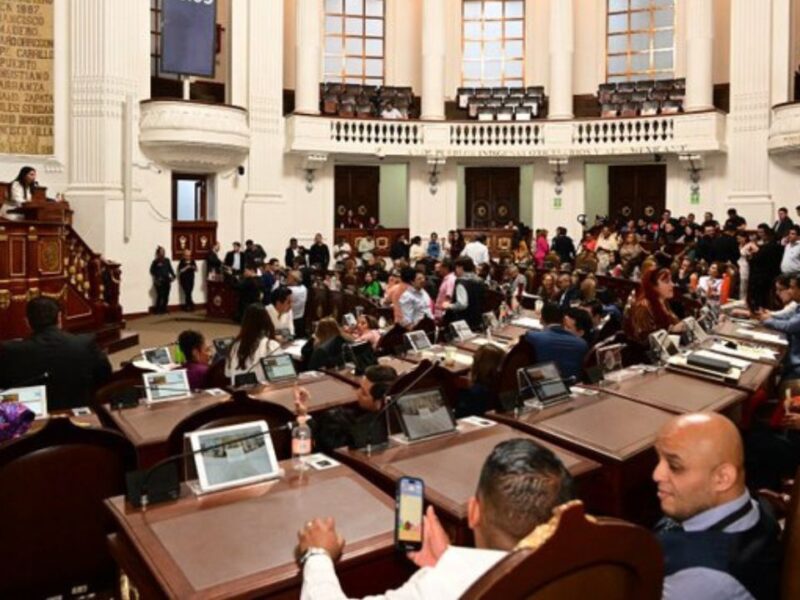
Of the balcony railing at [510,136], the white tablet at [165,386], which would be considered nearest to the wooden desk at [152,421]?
the white tablet at [165,386]

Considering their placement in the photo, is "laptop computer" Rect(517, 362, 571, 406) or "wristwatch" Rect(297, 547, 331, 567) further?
"laptop computer" Rect(517, 362, 571, 406)

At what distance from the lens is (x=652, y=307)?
688 cm

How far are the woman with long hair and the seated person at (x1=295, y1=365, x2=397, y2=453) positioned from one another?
A: 3310mm

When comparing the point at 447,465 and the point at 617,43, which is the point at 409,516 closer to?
the point at 447,465

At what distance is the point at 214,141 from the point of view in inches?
608

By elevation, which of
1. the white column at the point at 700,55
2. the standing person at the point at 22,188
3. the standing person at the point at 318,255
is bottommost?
the standing person at the point at 318,255

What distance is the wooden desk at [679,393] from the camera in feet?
13.6

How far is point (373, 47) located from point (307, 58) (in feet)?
8.42

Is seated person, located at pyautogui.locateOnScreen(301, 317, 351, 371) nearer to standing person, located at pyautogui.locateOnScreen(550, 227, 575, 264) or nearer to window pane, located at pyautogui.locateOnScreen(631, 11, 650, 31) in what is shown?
standing person, located at pyautogui.locateOnScreen(550, 227, 575, 264)

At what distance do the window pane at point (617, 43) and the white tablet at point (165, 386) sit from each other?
17.6m

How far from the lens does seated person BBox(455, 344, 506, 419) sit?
5062 millimetres

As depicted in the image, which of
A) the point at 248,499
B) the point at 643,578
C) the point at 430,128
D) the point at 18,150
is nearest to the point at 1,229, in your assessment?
the point at 18,150

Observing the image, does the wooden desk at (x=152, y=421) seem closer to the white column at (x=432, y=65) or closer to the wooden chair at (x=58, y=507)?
the wooden chair at (x=58, y=507)

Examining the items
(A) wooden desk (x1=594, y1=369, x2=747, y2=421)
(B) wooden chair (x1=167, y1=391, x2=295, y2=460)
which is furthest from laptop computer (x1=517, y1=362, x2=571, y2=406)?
(B) wooden chair (x1=167, y1=391, x2=295, y2=460)
